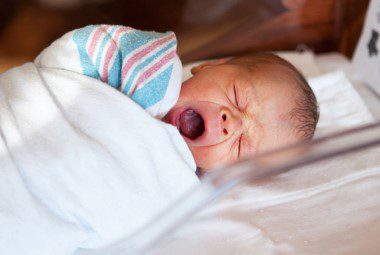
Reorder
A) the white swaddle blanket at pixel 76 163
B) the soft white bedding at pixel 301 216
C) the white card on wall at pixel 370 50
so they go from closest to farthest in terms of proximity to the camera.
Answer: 1. the white swaddle blanket at pixel 76 163
2. the soft white bedding at pixel 301 216
3. the white card on wall at pixel 370 50

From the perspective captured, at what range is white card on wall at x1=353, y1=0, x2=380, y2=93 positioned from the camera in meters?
1.25

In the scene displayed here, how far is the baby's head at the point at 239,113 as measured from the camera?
2.87 ft

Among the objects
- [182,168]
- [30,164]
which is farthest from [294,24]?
[30,164]

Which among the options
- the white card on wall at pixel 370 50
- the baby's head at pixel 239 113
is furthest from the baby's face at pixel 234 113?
the white card on wall at pixel 370 50

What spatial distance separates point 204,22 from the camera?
1.33m

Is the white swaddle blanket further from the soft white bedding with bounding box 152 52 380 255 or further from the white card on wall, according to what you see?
the white card on wall

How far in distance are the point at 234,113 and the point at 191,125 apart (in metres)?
0.07

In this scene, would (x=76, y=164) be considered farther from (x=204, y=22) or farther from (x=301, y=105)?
(x=204, y=22)

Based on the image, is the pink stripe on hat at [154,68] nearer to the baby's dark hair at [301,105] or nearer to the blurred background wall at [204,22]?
the baby's dark hair at [301,105]

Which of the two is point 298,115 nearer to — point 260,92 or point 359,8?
point 260,92

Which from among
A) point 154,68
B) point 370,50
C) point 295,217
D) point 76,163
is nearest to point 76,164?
point 76,163

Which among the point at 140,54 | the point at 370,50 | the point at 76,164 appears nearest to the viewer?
the point at 76,164

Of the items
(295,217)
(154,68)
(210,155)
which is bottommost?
(295,217)

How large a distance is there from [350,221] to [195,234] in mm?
266
